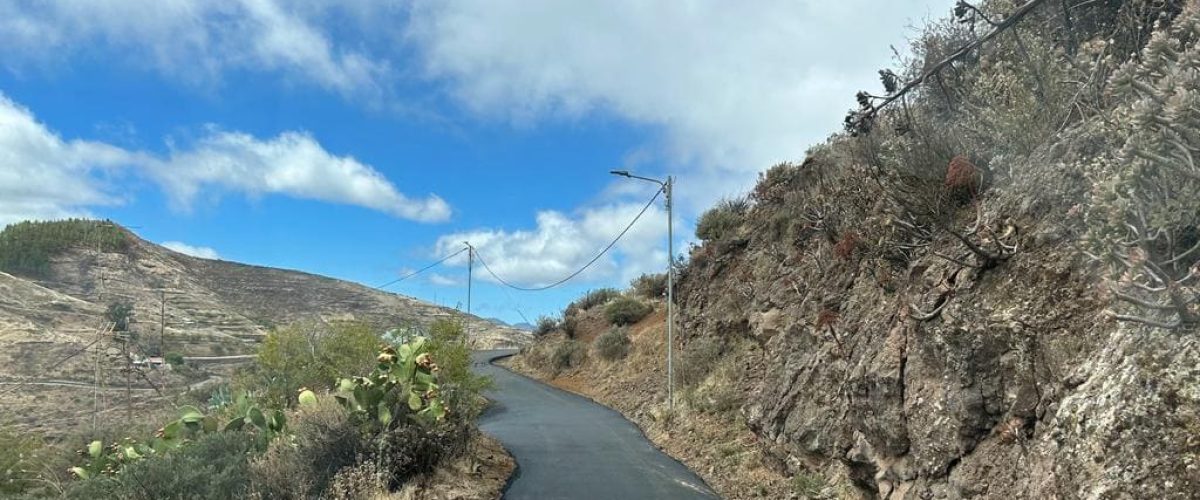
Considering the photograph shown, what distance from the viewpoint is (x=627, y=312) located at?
36.1 metres

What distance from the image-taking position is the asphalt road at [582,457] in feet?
36.1

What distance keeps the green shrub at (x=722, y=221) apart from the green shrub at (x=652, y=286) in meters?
12.6

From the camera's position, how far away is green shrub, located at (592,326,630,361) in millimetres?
31312

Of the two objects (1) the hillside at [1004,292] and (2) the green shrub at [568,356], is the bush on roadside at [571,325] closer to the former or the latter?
(2) the green shrub at [568,356]

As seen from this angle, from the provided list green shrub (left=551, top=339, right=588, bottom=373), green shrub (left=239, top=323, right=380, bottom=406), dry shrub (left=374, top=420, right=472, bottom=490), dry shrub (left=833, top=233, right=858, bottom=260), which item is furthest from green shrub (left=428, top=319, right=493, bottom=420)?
green shrub (left=551, top=339, right=588, bottom=373)

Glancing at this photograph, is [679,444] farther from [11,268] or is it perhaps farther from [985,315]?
[11,268]

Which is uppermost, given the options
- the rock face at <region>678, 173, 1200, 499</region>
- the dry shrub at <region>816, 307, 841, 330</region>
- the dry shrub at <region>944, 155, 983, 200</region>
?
the dry shrub at <region>944, 155, 983, 200</region>

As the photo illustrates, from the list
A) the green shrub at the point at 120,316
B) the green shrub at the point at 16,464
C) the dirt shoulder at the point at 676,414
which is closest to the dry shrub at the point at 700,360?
the dirt shoulder at the point at 676,414

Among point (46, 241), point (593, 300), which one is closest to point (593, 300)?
point (593, 300)

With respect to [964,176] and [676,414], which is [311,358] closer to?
[676,414]

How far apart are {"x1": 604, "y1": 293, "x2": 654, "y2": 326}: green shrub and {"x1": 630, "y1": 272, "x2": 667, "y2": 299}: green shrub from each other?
2932 millimetres

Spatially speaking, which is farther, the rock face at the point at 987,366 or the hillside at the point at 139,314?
the hillside at the point at 139,314

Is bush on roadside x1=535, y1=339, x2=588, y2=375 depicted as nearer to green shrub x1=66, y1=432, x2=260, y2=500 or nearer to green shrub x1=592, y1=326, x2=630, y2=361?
green shrub x1=592, y1=326, x2=630, y2=361

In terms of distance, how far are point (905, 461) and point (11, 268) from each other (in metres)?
59.7
